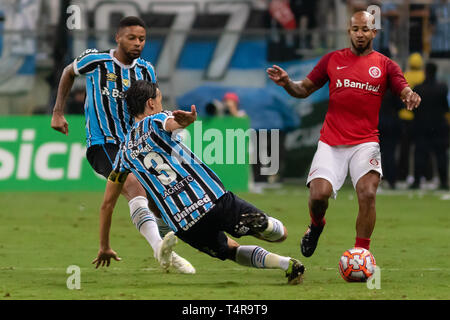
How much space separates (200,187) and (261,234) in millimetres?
594

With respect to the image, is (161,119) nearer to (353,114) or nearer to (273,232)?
(273,232)

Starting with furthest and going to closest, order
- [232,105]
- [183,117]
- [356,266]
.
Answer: [232,105] < [356,266] < [183,117]

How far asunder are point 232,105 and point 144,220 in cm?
1009

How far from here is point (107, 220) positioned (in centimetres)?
881

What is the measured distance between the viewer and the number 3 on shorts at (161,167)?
808cm

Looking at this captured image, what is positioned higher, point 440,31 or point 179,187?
point 440,31

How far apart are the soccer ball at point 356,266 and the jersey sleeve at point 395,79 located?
1.55 metres

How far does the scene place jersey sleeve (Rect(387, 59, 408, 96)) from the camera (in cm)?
913

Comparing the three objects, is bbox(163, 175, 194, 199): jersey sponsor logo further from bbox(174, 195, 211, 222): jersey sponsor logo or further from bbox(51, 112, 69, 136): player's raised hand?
bbox(51, 112, 69, 136): player's raised hand

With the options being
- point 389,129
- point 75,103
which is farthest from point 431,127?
point 75,103

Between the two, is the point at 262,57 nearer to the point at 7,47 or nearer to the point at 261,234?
the point at 7,47

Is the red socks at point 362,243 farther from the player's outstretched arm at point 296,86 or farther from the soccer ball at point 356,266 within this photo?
the player's outstretched arm at point 296,86

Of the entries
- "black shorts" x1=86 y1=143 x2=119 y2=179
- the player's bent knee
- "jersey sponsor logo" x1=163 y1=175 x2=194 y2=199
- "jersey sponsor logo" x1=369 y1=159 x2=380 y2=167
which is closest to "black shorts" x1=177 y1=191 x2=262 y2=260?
the player's bent knee
